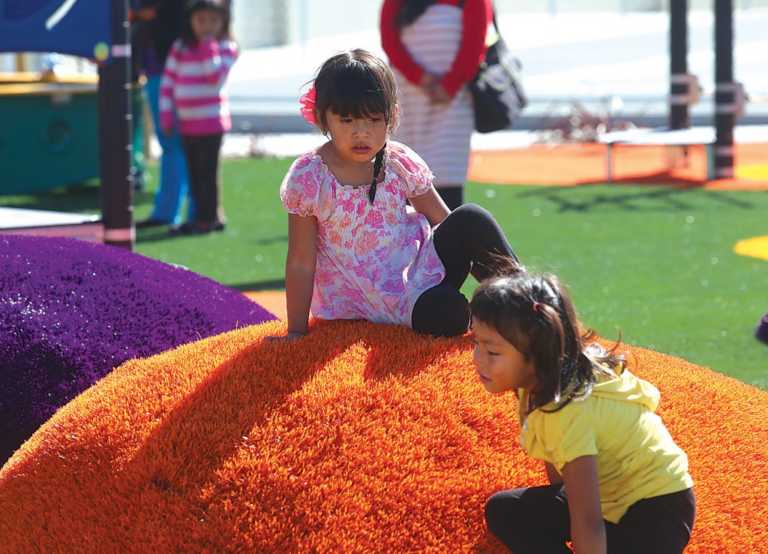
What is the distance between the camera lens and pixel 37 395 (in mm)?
3928

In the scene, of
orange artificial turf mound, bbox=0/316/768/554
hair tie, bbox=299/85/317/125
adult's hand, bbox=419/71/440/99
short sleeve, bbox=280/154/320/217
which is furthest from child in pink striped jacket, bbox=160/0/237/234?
orange artificial turf mound, bbox=0/316/768/554

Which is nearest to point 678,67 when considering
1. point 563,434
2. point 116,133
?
point 116,133

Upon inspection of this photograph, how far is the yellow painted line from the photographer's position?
869 centimetres

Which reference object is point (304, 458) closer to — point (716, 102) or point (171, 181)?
point (171, 181)

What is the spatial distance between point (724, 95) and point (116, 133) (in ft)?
27.5

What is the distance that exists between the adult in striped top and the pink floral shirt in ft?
9.96

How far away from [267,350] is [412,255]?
0.53 m

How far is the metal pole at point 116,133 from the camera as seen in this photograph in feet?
19.9

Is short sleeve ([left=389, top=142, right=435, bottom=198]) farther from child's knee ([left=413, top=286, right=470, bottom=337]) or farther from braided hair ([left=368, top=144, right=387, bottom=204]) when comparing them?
child's knee ([left=413, top=286, right=470, bottom=337])

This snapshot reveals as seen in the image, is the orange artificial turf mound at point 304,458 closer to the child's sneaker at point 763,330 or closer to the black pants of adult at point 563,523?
the black pants of adult at point 563,523

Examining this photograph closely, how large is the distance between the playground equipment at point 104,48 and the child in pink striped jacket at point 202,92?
141 inches

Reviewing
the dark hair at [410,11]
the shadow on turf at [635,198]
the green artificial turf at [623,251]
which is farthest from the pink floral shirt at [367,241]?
the shadow on turf at [635,198]

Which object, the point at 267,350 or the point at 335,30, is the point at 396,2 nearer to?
the point at 267,350

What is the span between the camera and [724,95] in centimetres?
1319
